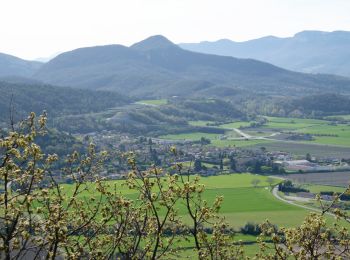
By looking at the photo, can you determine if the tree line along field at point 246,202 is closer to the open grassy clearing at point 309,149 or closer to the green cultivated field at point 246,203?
the green cultivated field at point 246,203

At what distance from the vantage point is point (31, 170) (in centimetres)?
704

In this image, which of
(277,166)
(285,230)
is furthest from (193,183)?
(277,166)

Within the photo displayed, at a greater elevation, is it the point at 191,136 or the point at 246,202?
the point at 191,136

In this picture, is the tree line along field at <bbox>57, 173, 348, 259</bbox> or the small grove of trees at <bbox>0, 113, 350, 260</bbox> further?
the tree line along field at <bbox>57, 173, 348, 259</bbox>

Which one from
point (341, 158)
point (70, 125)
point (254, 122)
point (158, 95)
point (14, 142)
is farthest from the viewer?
point (158, 95)

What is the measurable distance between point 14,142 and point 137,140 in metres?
80.8

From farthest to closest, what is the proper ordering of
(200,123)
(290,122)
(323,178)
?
(290,122)
(200,123)
(323,178)

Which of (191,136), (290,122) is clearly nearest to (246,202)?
(191,136)

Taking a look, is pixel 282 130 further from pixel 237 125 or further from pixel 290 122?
pixel 290 122

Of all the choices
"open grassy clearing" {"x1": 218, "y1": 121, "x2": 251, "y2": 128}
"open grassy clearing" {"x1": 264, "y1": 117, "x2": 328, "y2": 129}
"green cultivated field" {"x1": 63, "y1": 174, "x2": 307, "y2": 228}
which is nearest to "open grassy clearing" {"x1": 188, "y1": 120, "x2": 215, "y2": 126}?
"open grassy clearing" {"x1": 218, "y1": 121, "x2": 251, "y2": 128}

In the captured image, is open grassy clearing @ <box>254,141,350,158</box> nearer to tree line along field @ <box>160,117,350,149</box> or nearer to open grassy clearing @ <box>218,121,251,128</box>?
tree line along field @ <box>160,117,350,149</box>

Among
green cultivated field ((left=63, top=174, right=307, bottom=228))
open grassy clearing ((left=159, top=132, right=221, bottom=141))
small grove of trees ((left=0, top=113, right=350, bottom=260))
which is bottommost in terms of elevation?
green cultivated field ((left=63, top=174, right=307, bottom=228))

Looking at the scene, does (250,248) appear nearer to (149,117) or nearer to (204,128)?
(204,128)

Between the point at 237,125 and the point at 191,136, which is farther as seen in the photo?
the point at 237,125
